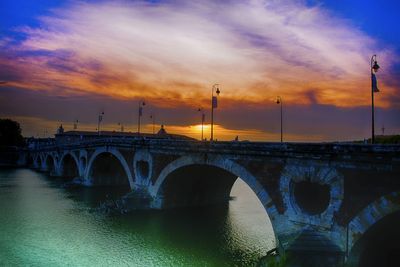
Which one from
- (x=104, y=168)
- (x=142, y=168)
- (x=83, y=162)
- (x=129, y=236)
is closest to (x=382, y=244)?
(x=129, y=236)

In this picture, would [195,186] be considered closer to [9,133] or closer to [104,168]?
[104,168]

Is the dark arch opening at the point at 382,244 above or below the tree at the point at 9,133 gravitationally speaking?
below

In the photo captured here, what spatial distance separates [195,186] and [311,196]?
19.5 meters

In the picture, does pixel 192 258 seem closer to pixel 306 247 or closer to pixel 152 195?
pixel 306 247

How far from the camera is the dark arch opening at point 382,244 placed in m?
20.0

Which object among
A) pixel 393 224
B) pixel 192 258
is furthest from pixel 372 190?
pixel 192 258

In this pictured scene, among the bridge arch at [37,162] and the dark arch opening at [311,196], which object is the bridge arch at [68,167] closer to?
the bridge arch at [37,162]

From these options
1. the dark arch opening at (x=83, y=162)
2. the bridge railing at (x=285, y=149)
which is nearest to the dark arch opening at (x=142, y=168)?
the bridge railing at (x=285, y=149)

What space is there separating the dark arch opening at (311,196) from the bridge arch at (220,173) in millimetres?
1845

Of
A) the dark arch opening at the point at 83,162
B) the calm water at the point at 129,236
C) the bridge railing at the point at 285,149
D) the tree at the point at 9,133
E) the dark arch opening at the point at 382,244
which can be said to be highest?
the tree at the point at 9,133

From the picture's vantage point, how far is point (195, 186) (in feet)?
135

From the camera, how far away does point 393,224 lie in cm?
2147

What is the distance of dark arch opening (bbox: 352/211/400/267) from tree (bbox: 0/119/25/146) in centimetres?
12892

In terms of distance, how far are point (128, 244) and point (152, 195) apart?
36.4 ft
